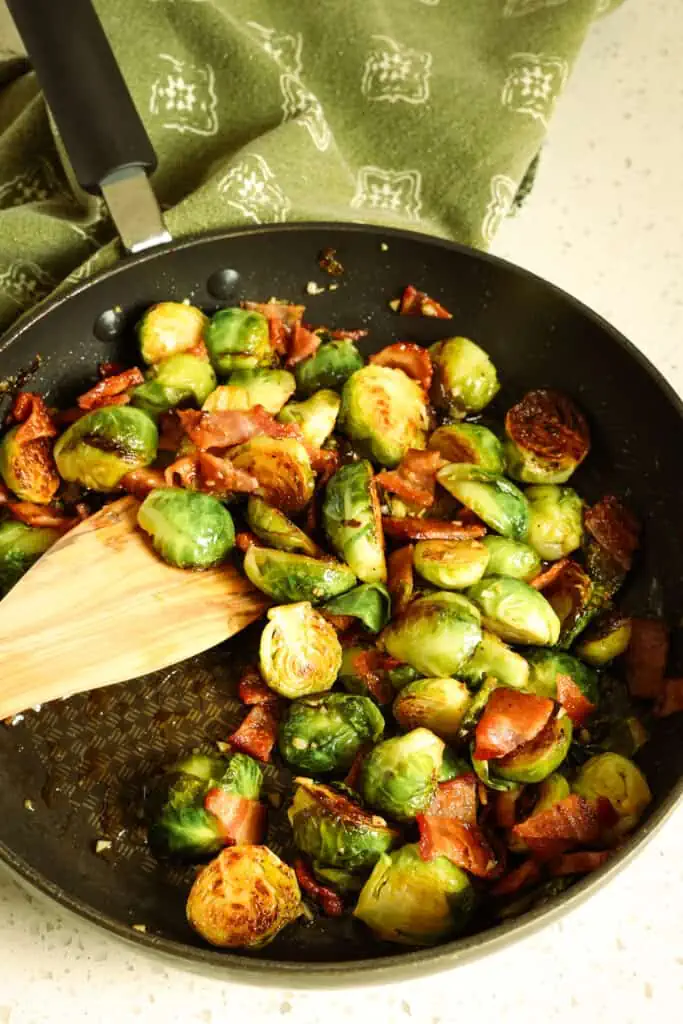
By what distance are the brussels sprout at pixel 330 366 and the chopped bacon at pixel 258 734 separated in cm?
84

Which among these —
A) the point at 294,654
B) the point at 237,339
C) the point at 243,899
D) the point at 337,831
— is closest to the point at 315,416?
the point at 237,339

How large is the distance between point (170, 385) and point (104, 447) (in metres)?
0.26

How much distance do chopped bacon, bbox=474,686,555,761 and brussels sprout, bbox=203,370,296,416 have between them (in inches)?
36.8

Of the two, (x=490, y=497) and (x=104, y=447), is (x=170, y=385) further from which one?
(x=490, y=497)

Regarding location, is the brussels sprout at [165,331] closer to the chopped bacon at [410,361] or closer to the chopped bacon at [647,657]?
the chopped bacon at [410,361]

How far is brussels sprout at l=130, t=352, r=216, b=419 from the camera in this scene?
2457 mm

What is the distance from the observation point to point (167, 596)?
2.21 meters

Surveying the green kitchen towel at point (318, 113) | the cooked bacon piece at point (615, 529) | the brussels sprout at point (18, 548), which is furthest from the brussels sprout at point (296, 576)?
the green kitchen towel at point (318, 113)

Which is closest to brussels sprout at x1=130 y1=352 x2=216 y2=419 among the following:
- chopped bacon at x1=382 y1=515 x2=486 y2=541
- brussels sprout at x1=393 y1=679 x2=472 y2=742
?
chopped bacon at x1=382 y1=515 x2=486 y2=541

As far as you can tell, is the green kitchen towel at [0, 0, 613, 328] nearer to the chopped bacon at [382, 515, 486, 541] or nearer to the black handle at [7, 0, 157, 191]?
the black handle at [7, 0, 157, 191]

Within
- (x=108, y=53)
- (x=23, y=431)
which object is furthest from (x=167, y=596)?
A: (x=108, y=53)

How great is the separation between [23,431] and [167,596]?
517mm

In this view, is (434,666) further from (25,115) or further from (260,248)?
(25,115)

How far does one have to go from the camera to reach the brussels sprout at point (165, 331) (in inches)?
96.1
